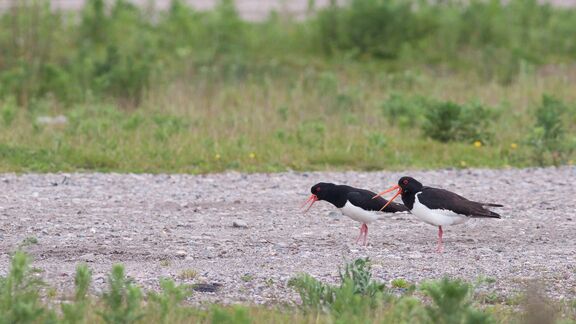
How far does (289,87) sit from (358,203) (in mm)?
9051

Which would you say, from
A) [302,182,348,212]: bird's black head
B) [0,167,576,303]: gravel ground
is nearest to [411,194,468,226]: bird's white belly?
[0,167,576,303]: gravel ground

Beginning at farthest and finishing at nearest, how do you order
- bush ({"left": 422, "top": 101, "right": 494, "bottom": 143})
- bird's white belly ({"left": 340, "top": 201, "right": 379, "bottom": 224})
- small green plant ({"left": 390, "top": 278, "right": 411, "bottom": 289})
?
bush ({"left": 422, "top": 101, "right": 494, "bottom": 143}) < bird's white belly ({"left": 340, "top": 201, "right": 379, "bottom": 224}) < small green plant ({"left": 390, "top": 278, "right": 411, "bottom": 289})

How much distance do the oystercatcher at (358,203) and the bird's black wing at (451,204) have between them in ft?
1.58

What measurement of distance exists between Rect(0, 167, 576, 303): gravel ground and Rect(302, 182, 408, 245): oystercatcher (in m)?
0.26

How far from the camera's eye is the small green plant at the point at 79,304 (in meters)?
6.76

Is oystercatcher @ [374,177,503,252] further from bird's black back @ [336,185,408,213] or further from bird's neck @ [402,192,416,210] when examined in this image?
bird's black back @ [336,185,408,213]

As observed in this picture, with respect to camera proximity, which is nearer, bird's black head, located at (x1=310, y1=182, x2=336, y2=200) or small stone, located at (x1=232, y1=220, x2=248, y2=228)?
bird's black head, located at (x1=310, y1=182, x2=336, y2=200)

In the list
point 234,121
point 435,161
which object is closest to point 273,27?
point 234,121

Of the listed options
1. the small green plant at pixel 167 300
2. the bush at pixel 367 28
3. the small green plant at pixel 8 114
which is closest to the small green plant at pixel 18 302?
the small green plant at pixel 167 300

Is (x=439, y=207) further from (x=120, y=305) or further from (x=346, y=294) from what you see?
(x=120, y=305)

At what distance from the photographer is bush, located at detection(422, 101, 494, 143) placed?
1570cm

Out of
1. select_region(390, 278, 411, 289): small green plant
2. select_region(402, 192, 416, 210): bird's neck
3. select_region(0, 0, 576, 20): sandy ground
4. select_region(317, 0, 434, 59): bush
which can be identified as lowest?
select_region(390, 278, 411, 289): small green plant

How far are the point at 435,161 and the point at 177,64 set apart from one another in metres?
7.15

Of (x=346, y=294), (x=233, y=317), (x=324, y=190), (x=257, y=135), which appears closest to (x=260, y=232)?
(x=324, y=190)
